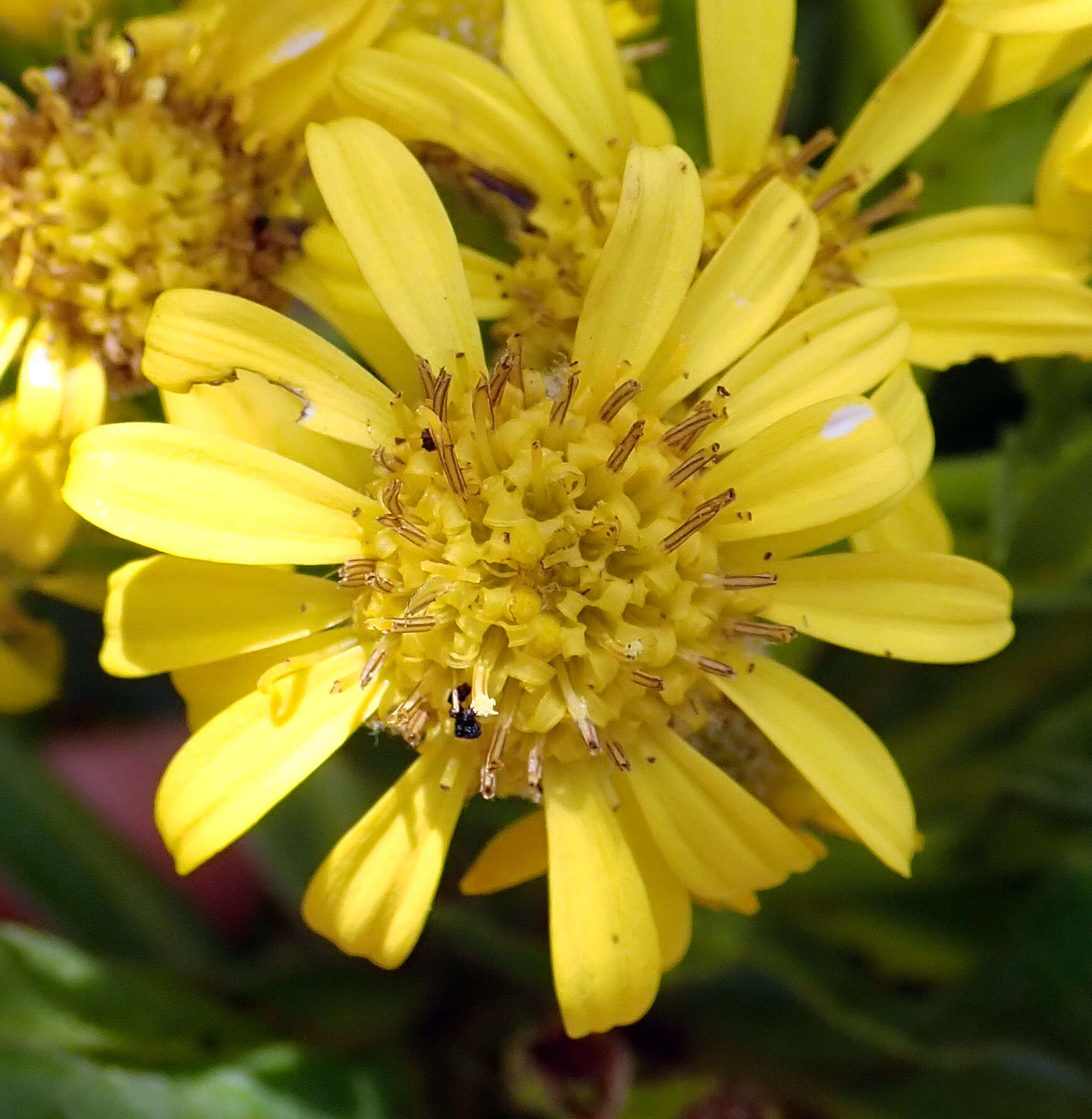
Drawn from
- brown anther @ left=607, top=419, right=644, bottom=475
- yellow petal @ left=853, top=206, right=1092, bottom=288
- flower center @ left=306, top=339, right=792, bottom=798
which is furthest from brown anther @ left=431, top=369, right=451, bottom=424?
yellow petal @ left=853, top=206, right=1092, bottom=288

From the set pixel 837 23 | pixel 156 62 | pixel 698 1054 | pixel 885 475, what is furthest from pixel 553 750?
pixel 837 23

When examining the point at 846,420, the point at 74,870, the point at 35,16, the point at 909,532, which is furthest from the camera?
the point at 74,870

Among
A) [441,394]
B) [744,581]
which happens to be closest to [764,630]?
[744,581]

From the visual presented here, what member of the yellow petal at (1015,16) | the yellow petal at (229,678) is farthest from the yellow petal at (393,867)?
the yellow petal at (1015,16)

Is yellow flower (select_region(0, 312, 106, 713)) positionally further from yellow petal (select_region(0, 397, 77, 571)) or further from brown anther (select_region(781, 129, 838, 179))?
brown anther (select_region(781, 129, 838, 179))

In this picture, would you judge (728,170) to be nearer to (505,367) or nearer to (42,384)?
(505,367)

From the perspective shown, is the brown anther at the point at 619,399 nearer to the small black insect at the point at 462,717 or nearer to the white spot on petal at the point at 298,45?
the small black insect at the point at 462,717
